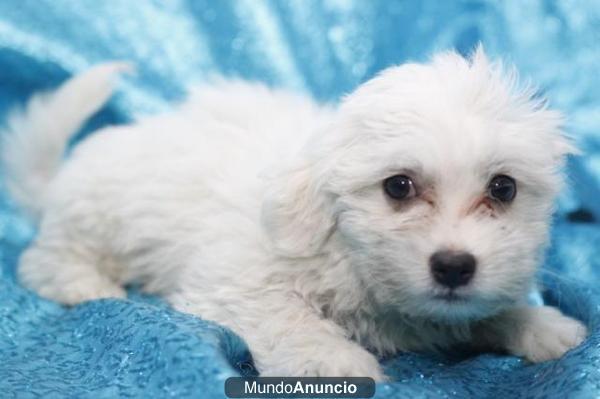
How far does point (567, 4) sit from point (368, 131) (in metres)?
1.90

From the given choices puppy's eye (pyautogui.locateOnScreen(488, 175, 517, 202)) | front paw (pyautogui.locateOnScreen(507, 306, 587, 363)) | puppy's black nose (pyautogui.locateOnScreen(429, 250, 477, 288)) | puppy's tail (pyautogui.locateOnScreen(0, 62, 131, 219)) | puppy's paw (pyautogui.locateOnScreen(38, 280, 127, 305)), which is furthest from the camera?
puppy's tail (pyautogui.locateOnScreen(0, 62, 131, 219))

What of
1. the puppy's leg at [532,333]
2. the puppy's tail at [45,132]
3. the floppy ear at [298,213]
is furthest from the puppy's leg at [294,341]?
the puppy's tail at [45,132]

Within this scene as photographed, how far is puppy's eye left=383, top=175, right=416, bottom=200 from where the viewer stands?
217cm

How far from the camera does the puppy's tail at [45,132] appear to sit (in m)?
3.50

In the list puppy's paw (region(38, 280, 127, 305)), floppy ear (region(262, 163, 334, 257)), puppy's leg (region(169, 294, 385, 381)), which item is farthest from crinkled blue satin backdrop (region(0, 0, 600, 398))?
floppy ear (region(262, 163, 334, 257))

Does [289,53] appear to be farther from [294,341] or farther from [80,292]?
[294,341]

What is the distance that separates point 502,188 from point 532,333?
1.70 ft

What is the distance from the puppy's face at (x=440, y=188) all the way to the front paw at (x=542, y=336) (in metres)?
0.25

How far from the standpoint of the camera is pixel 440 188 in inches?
84.4

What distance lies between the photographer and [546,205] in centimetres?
229

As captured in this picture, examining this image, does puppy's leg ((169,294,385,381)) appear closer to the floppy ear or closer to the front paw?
the floppy ear

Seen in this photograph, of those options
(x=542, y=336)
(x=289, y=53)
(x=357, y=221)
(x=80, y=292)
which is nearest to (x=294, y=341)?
(x=357, y=221)

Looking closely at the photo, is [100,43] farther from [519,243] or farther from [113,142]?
[519,243]

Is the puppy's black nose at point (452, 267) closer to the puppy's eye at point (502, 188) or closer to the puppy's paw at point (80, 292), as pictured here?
the puppy's eye at point (502, 188)
